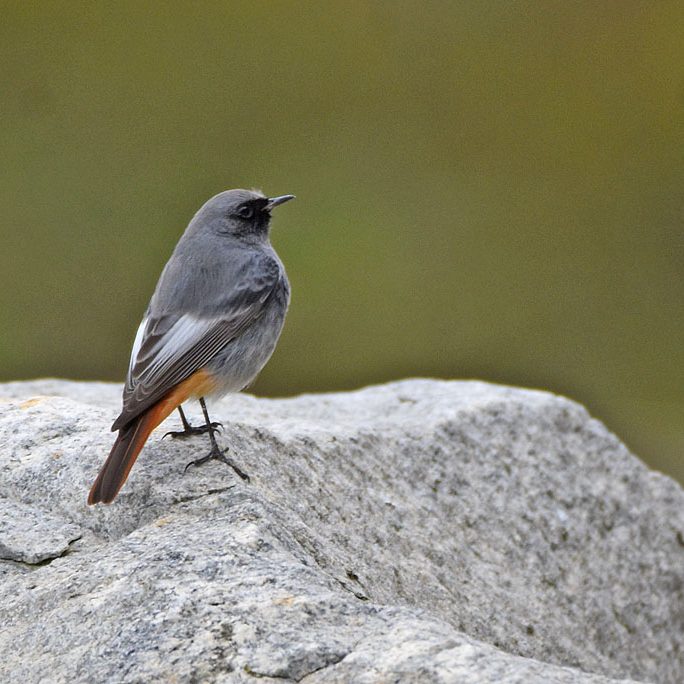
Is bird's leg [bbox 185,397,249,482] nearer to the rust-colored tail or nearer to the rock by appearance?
the rock

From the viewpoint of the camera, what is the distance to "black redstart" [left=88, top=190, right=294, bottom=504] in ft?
14.5

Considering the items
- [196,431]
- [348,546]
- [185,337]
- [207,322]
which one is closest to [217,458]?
[196,431]

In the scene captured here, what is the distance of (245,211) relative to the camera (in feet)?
19.1

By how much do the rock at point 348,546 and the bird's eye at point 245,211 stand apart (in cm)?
91

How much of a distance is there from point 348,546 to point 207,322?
1212 mm

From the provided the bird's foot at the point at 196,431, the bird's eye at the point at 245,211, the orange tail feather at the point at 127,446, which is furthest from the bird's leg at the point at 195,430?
the bird's eye at the point at 245,211

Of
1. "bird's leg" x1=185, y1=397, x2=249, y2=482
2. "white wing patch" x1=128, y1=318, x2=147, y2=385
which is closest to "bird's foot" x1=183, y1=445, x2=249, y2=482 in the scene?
"bird's leg" x1=185, y1=397, x2=249, y2=482

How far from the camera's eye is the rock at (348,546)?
3.30 metres

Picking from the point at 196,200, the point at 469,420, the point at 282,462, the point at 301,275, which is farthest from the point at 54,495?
the point at 196,200

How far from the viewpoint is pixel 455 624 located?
14.1 ft

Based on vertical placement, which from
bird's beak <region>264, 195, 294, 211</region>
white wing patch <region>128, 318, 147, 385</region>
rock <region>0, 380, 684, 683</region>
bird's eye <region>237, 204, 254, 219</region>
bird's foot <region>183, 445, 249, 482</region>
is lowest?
rock <region>0, 380, 684, 683</region>

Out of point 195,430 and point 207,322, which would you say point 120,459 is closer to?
point 195,430

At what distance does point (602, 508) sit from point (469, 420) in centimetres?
71

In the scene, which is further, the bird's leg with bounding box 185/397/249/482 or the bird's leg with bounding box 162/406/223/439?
the bird's leg with bounding box 162/406/223/439
